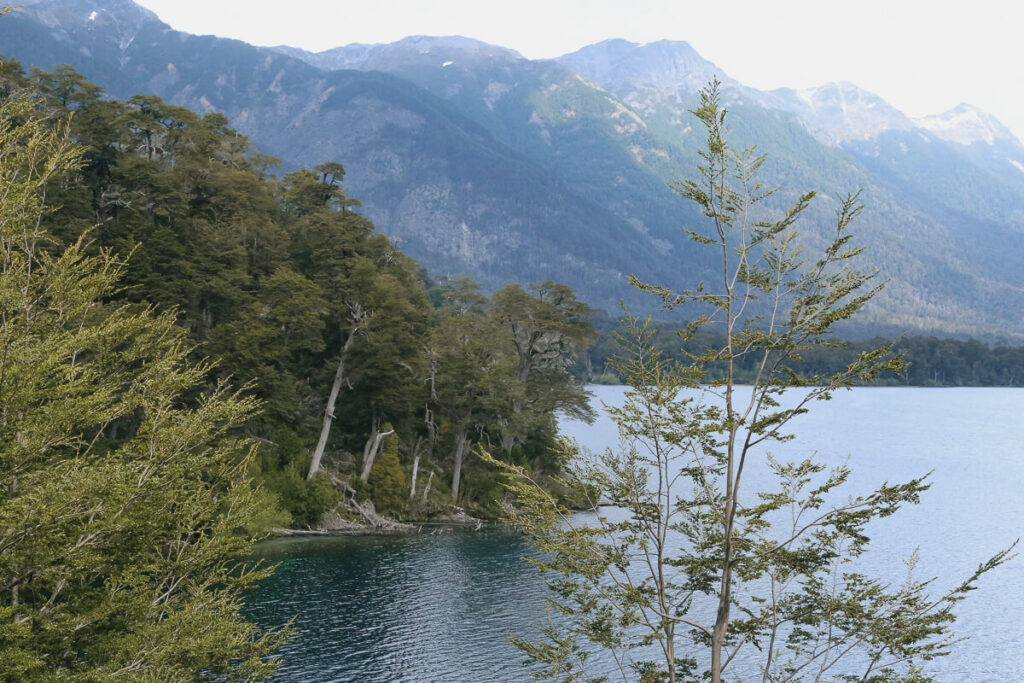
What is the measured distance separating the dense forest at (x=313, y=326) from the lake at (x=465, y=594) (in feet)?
19.3

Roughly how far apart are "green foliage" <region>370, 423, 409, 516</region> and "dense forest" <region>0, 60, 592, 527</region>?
10 centimetres

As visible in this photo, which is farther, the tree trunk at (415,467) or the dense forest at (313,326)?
the tree trunk at (415,467)

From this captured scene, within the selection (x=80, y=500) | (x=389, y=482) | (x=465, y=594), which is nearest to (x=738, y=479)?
(x=80, y=500)

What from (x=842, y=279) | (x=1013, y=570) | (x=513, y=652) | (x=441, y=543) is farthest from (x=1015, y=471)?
(x=842, y=279)

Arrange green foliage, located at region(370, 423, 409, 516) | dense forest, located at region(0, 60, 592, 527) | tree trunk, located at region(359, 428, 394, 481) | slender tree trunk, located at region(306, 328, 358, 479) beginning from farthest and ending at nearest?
tree trunk, located at region(359, 428, 394, 481)
green foliage, located at region(370, 423, 409, 516)
slender tree trunk, located at region(306, 328, 358, 479)
dense forest, located at region(0, 60, 592, 527)

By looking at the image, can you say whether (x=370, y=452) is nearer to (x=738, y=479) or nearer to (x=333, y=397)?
(x=333, y=397)

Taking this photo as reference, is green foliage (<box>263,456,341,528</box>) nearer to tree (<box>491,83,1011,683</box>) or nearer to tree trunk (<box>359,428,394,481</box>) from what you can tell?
tree trunk (<box>359,428,394,481</box>)

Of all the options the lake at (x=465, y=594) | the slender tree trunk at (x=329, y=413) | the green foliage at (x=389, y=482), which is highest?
the slender tree trunk at (x=329, y=413)

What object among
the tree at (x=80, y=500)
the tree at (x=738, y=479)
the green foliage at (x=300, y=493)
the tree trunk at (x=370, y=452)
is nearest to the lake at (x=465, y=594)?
the green foliage at (x=300, y=493)

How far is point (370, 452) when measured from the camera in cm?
5219

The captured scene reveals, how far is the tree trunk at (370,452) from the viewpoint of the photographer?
51.6 metres

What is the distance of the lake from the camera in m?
29.7

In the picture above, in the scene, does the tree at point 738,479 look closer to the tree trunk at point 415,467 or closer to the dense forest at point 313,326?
the dense forest at point 313,326

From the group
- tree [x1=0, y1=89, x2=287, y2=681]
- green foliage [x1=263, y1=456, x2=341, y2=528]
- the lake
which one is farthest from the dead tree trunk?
tree [x1=0, y1=89, x2=287, y2=681]
